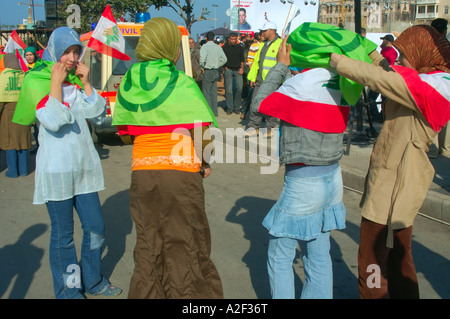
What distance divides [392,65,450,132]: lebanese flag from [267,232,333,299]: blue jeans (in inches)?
37.2

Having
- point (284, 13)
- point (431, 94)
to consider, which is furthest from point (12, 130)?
point (431, 94)

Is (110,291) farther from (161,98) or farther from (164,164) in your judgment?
(161,98)

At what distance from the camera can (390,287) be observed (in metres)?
3.27

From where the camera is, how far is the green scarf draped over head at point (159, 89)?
2.87m

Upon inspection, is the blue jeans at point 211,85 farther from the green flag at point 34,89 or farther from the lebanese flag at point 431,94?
the lebanese flag at point 431,94

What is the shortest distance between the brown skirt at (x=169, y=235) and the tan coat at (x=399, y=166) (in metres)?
1.05

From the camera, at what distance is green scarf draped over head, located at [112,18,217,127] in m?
2.87

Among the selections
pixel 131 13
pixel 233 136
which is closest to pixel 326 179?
pixel 233 136

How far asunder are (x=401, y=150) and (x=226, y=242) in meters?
2.44

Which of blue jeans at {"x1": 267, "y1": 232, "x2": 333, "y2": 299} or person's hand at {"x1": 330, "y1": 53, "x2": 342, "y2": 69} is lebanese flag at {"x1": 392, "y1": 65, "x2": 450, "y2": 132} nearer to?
person's hand at {"x1": 330, "y1": 53, "x2": 342, "y2": 69}

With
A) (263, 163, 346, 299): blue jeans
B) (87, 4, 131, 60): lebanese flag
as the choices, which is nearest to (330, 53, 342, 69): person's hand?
(263, 163, 346, 299): blue jeans

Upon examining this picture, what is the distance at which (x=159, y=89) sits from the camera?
2871 mm
